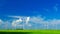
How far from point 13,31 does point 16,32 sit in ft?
0.30

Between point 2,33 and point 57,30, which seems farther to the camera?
point 2,33

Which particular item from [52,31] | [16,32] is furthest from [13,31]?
[52,31]

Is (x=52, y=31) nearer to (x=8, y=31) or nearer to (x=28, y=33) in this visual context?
(x=28, y=33)

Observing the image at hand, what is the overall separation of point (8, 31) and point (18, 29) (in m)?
0.33

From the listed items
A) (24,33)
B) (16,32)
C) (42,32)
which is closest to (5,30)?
(16,32)

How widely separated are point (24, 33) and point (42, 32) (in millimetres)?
532

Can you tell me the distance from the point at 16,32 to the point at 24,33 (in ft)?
0.78

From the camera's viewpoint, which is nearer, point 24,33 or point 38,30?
point 38,30

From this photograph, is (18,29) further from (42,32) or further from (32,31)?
(42,32)

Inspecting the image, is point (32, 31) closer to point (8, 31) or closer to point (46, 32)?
point (46, 32)

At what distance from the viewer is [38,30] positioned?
2.98m

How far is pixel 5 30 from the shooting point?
9.88 ft

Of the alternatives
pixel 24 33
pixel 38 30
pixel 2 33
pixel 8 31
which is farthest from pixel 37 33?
pixel 2 33

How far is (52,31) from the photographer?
3.02 m
